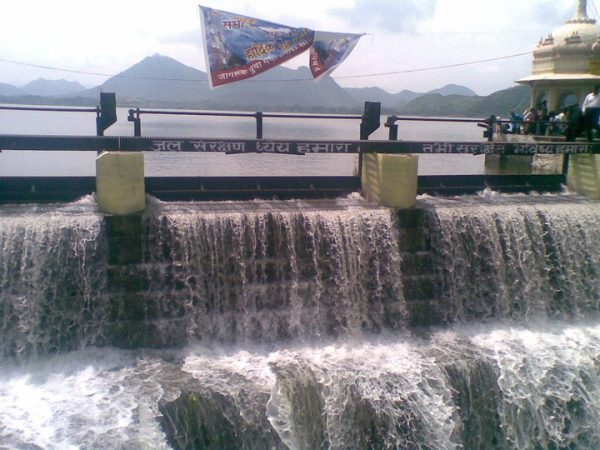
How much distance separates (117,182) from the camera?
987 cm

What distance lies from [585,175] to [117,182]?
1085cm

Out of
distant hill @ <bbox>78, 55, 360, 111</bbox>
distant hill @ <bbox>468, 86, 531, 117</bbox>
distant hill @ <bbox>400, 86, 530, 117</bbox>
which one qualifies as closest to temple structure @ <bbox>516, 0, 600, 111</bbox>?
distant hill @ <bbox>400, 86, 530, 117</bbox>

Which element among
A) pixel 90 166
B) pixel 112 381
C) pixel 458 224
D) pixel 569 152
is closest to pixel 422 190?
pixel 458 224

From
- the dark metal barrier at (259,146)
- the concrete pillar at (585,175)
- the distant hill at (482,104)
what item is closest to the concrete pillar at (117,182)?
the dark metal barrier at (259,146)

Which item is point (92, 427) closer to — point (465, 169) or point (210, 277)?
point (210, 277)

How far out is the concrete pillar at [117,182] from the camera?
32.2 ft

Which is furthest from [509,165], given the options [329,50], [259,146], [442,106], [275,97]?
[275,97]

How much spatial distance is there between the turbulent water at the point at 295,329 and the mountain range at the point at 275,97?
3.56 metres

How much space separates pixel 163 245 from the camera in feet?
31.9

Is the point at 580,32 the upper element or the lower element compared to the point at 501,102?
lower

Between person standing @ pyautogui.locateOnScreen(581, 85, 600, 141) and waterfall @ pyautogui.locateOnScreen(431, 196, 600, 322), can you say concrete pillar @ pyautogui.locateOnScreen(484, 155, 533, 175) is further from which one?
waterfall @ pyautogui.locateOnScreen(431, 196, 600, 322)

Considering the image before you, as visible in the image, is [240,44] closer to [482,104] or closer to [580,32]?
[580,32]

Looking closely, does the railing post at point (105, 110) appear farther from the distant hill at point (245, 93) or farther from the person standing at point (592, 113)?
the distant hill at point (245, 93)

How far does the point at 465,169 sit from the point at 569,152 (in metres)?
10.1
